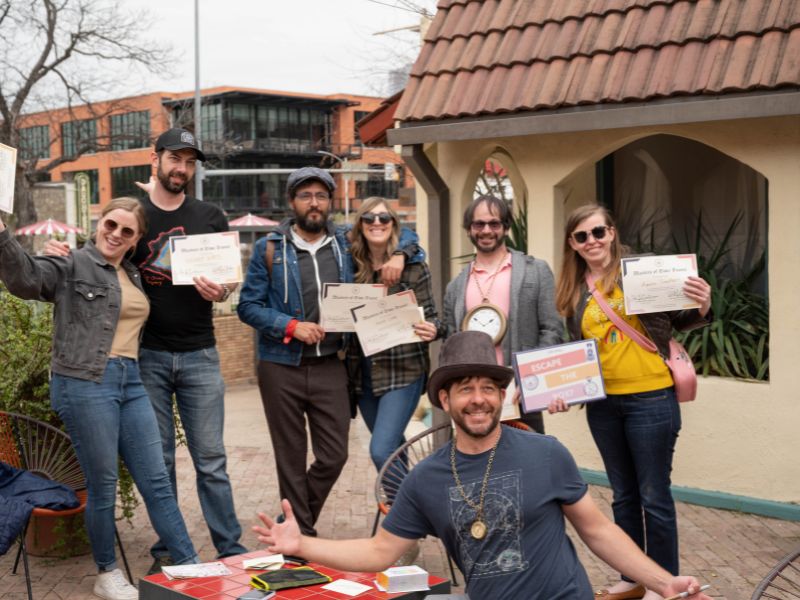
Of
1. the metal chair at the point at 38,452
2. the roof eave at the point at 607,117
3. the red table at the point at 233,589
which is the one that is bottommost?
the red table at the point at 233,589

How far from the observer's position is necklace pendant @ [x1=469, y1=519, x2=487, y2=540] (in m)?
3.37

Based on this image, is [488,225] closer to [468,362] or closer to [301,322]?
[301,322]

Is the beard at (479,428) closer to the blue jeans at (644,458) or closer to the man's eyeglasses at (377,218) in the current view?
the blue jeans at (644,458)

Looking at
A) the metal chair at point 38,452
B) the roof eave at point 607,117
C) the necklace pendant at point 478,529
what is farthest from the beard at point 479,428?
the roof eave at point 607,117

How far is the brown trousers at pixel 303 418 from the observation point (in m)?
5.61

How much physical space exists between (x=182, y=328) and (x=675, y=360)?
246 cm

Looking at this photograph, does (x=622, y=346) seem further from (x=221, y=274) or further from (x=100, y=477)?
(x=100, y=477)

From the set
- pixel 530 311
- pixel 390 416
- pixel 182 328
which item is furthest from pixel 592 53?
pixel 182 328

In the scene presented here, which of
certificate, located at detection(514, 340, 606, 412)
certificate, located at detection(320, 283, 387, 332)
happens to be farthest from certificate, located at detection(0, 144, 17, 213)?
certificate, located at detection(514, 340, 606, 412)

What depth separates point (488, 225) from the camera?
509 cm

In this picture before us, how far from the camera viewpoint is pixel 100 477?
5.09 metres

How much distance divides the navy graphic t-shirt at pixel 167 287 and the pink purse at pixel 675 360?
2.00 m

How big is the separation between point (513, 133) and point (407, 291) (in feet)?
8.10

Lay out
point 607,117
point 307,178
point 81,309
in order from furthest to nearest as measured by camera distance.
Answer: point 607,117
point 307,178
point 81,309
